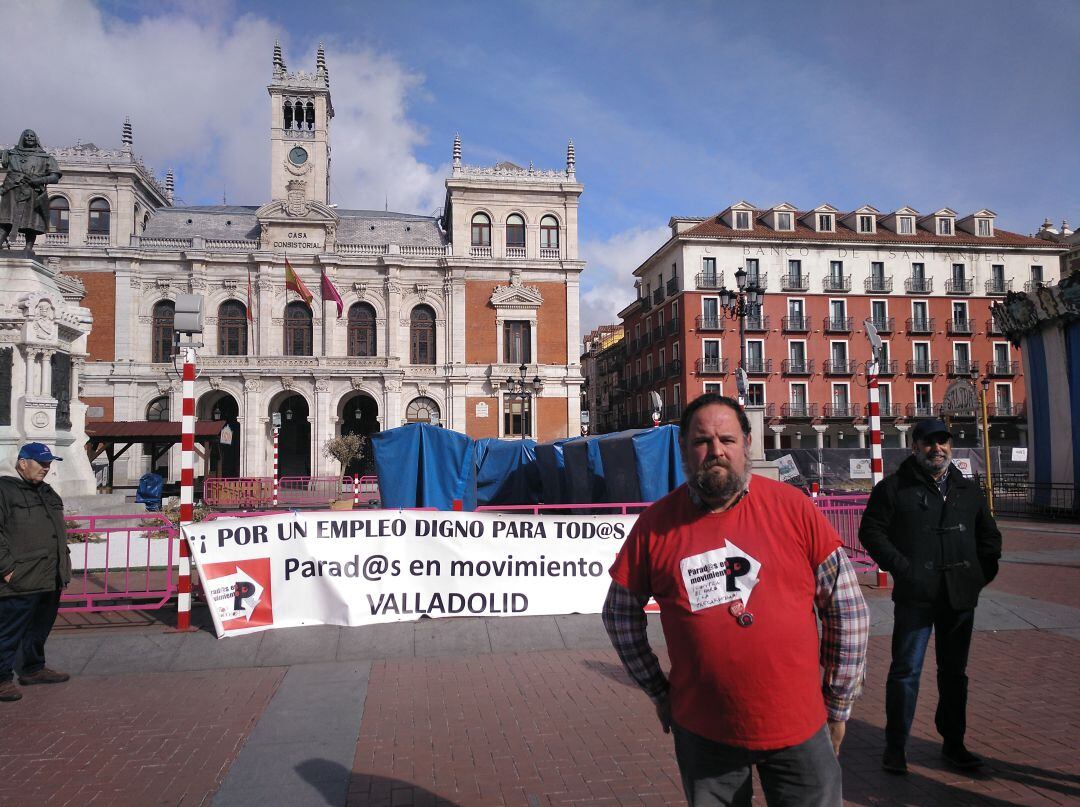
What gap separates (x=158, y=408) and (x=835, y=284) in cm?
4046

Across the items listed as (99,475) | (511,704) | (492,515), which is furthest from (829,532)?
(99,475)

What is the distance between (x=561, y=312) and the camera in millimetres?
39250

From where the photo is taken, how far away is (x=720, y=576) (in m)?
2.18

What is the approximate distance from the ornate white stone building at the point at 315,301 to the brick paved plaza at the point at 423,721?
99.4 feet

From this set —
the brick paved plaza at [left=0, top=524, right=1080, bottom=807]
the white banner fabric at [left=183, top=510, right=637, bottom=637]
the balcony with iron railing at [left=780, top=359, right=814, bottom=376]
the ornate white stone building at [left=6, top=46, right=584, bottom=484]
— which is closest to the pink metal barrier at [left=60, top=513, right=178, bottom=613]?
the brick paved plaza at [left=0, top=524, right=1080, bottom=807]

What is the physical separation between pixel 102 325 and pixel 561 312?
82.2 ft

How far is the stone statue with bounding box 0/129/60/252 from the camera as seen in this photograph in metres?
10.9

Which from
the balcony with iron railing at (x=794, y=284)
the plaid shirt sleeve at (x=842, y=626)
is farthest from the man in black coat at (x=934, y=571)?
the balcony with iron railing at (x=794, y=284)

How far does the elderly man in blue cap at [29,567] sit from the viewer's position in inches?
197

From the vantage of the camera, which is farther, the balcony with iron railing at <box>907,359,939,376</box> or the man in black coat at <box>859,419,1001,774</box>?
the balcony with iron railing at <box>907,359,939,376</box>

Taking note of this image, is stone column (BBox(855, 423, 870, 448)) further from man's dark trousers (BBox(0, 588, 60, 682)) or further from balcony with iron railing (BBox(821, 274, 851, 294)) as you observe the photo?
man's dark trousers (BBox(0, 588, 60, 682))

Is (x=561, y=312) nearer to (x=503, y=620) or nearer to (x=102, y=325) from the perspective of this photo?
(x=102, y=325)

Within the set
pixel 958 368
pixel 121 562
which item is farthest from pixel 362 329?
pixel 958 368

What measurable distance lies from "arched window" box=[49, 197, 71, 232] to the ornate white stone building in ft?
0.33
